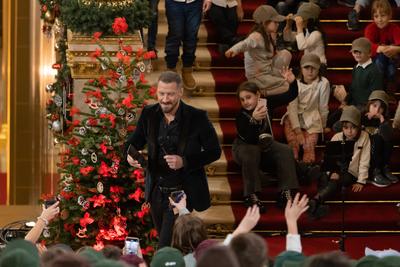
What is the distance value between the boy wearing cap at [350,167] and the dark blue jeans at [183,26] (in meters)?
1.84

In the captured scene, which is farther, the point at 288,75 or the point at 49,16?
the point at 49,16

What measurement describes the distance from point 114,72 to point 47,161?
647 centimetres

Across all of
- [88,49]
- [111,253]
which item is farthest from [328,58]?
[111,253]

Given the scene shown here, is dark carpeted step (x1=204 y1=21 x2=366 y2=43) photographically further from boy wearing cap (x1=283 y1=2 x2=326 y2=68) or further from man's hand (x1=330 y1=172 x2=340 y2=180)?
man's hand (x1=330 y1=172 x2=340 y2=180)

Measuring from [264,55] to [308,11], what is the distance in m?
1.07

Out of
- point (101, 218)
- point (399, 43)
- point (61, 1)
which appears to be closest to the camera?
Answer: point (101, 218)

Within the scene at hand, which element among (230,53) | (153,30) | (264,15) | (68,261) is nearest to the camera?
(68,261)

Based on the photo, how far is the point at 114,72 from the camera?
44.1 ft

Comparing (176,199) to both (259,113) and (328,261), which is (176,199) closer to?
(259,113)

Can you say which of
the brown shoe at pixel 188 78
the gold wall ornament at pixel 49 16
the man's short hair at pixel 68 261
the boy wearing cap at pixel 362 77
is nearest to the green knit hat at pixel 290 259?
the man's short hair at pixel 68 261

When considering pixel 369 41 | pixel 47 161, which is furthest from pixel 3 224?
pixel 369 41

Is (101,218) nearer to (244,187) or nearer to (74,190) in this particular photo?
(74,190)

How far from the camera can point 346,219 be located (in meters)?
14.3

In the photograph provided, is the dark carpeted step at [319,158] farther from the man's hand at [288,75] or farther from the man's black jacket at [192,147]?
the man's black jacket at [192,147]
